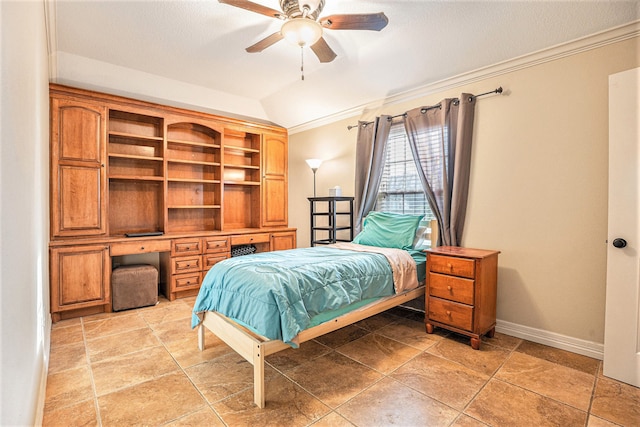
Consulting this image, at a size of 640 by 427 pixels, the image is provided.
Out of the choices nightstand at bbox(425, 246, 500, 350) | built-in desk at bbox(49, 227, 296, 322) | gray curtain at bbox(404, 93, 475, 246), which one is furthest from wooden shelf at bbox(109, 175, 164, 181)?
nightstand at bbox(425, 246, 500, 350)

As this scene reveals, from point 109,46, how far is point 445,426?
4301mm

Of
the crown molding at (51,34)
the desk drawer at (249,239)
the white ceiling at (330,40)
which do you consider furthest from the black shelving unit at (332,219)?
the crown molding at (51,34)

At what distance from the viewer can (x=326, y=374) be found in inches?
89.8

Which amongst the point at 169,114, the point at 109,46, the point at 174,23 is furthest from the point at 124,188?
the point at 174,23

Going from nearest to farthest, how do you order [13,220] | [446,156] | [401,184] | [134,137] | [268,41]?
1. [13,220]
2. [268,41]
3. [446,156]
4. [401,184]
5. [134,137]

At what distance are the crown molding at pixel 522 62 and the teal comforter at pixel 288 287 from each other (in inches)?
77.2

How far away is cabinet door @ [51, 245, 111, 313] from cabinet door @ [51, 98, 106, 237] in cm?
23

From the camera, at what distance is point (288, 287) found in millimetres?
2070

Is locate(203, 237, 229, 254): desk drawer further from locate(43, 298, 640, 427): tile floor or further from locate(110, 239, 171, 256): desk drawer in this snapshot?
locate(43, 298, 640, 427): tile floor

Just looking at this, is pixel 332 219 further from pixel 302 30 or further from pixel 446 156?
pixel 302 30

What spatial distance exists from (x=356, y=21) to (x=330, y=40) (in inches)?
38.8

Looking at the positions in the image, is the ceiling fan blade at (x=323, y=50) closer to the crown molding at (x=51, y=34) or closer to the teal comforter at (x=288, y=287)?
the teal comforter at (x=288, y=287)

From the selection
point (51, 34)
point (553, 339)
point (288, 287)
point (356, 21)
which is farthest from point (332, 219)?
point (51, 34)

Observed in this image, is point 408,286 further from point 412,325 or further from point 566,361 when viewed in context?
point 566,361
